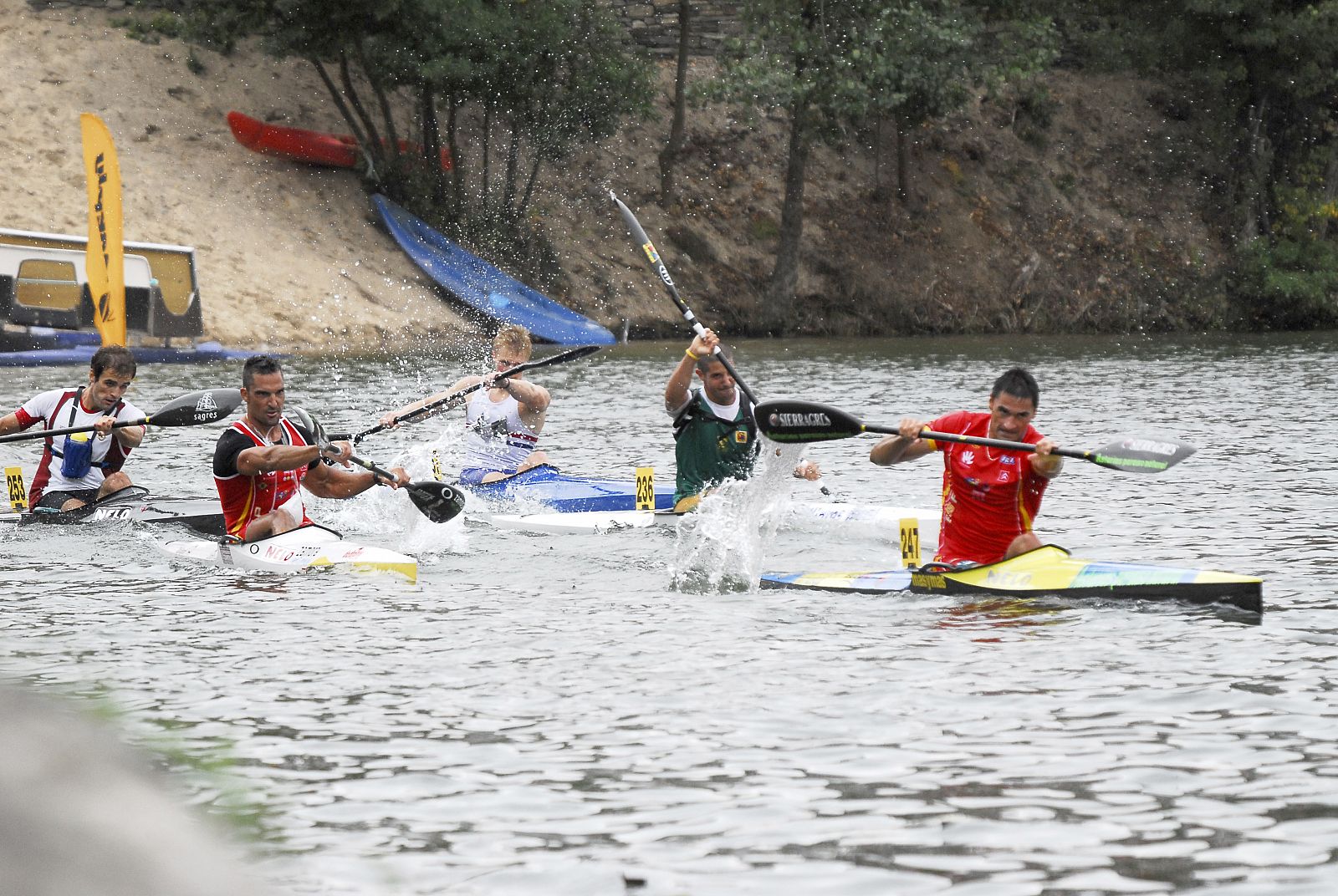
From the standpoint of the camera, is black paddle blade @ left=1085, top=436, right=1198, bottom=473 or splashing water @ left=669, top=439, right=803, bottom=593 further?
splashing water @ left=669, top=439, right=803, bottom=593

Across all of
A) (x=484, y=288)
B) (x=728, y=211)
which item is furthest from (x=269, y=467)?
(x=728, y=211)

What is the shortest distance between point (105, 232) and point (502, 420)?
1410 cm

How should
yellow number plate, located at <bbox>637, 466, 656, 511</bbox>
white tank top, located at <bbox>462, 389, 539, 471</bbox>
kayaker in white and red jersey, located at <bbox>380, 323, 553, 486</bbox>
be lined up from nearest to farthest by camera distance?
yellow number plate, located at <bbox>637, 466, 656, 511</bbox> → kayaker in white and red jersey, located at <bbox>380, 323, 553, 486</bbox> → white tank top, located at <bbox>462, 389, 539, 471</bbox>

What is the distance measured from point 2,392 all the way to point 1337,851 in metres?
21.8

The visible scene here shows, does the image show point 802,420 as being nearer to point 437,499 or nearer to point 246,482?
point 437,499

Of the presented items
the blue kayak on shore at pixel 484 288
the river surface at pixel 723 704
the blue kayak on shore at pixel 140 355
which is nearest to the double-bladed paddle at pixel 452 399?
the river surface at pixel 723 704

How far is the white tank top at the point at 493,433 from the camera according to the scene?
48.1ft

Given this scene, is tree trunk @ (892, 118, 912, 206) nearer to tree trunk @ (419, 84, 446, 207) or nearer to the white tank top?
tree trunk @ (419, 84, 446, 207)

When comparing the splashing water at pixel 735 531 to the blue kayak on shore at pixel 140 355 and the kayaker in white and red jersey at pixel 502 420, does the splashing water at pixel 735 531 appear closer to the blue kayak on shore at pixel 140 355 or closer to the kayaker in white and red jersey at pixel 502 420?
the kayaker in white and red jersey at pixel 502 420

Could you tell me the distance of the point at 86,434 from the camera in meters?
13.7

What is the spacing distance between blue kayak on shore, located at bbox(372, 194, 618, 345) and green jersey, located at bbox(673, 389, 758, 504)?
22.3 metres

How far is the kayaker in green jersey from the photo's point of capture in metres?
12.5

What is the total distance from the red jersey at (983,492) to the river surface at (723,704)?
1.61ft

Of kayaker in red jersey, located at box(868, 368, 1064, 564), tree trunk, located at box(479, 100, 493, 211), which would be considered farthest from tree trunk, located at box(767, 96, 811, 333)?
kayaker in red jersey, located at box(868, 368, 1064, 564)
